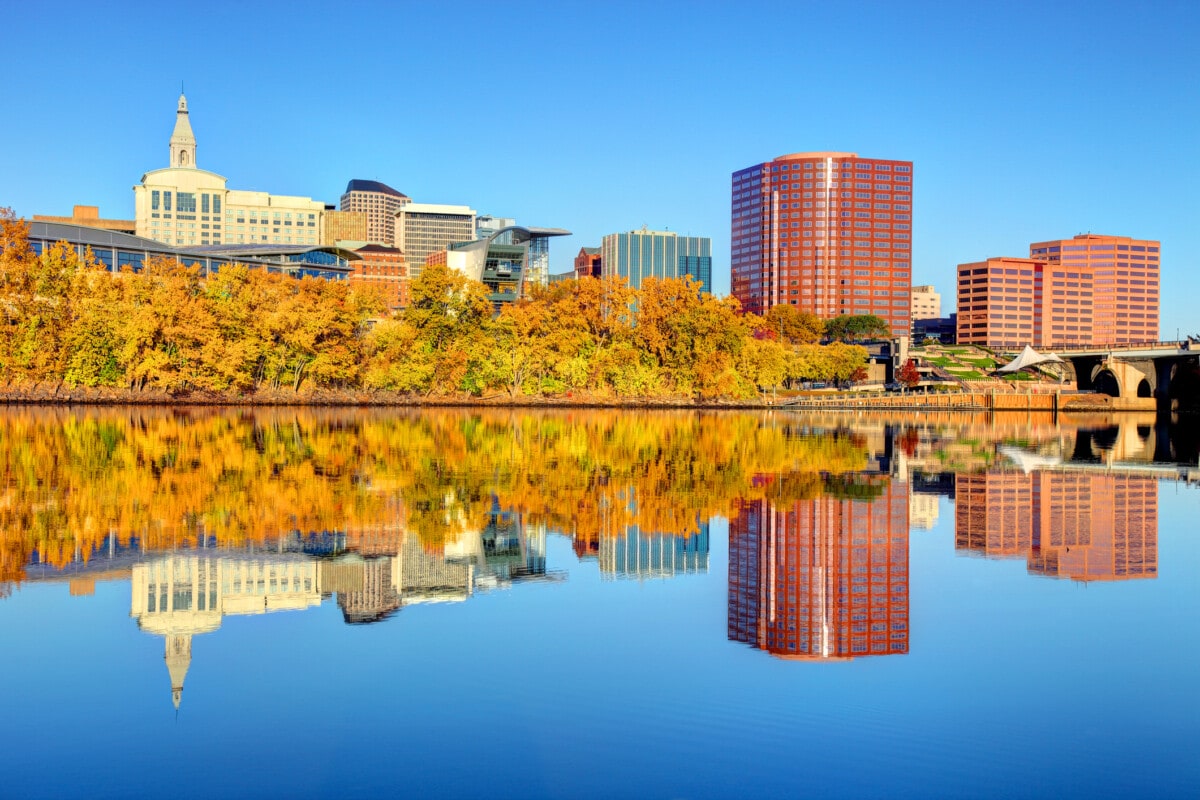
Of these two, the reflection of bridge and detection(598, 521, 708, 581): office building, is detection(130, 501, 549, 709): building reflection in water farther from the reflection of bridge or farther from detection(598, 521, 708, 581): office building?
the reflection of bridge

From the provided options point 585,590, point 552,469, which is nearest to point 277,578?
point 585,590

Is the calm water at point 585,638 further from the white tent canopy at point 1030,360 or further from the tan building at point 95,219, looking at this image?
the tan building at point 95,219

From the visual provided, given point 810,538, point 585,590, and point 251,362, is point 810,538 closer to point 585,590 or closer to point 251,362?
point 585,590

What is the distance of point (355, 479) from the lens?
26594 millimetres

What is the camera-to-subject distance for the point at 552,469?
30.8 meters

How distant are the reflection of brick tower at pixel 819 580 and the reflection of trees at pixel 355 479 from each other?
67.4 inches

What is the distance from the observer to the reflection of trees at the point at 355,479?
61.4 ft

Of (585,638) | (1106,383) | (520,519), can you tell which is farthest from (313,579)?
(1106,383)

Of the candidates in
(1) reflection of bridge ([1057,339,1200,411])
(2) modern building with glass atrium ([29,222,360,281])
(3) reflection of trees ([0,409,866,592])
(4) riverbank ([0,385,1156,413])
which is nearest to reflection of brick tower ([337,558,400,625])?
(3) reflection of trees ([0,409,866,592])

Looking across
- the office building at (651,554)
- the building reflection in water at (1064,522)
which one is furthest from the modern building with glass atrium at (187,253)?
the office building at (651,554)

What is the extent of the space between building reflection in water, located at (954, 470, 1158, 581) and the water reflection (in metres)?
0.09

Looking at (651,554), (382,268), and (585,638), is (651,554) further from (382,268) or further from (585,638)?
(382,268)

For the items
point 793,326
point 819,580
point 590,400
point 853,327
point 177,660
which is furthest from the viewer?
point 853,327

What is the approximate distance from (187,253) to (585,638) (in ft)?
364
